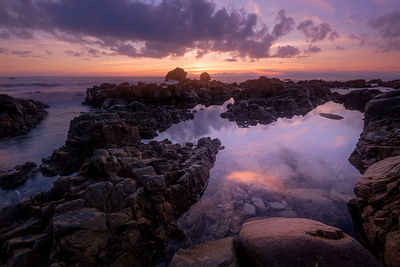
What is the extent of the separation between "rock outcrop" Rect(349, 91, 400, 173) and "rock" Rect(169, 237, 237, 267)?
10.4 meters

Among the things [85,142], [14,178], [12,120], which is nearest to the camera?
[14,178]

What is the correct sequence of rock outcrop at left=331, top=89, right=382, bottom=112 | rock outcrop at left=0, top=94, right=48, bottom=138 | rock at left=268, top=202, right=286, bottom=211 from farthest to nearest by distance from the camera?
rock outcrop at left=331, top=89, right=382, bottom=112 → rock outcrop at left=0, top=94, right=48, bottom=138 → rock at left=268, top=202, right=286, bottom=211

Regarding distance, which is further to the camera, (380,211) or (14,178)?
(14,178)

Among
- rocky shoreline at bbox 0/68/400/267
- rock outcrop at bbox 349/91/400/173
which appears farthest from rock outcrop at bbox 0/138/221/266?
rock outcrop at bbox 349/91/400/173

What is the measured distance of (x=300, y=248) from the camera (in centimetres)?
453

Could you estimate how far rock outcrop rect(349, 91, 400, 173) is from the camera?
33.6 ft

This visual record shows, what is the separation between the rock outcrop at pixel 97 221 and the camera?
14.6ft

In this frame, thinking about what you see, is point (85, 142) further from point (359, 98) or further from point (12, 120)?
point (359, 98)

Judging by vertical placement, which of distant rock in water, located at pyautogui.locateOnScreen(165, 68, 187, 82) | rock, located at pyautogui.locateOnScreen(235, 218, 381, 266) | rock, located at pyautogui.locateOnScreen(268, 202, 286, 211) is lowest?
rock, located at pyautogui.locateOnScreen(268, 202, 286, 211)

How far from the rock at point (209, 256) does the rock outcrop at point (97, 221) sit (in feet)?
4.24

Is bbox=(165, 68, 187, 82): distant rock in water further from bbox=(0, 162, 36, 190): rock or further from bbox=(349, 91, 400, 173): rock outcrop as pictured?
bbox=(0, 162, 36, 190): rock

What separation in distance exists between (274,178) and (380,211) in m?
4.89

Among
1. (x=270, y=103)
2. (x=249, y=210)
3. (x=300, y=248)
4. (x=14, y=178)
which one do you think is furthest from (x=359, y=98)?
(x=14, y=178)

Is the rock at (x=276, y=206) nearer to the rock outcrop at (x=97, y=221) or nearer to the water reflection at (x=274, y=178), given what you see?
the water reflection at (x=274, y=178)
